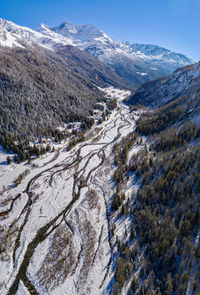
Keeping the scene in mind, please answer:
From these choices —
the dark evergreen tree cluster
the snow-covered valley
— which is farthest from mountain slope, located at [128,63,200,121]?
the snow-covered valley

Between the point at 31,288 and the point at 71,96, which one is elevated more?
the point at 71,96

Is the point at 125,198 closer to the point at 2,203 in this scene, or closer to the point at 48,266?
the point at 48,266

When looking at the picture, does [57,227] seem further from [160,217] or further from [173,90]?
[173,90]

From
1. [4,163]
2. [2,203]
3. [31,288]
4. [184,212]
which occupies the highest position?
[4,163]

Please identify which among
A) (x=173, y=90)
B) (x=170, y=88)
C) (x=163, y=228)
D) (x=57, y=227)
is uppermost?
(x=170, y=88)

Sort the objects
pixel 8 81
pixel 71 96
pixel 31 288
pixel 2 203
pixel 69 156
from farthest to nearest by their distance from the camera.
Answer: pixel 71 96, pixel 8 81, pixel 69 156, pixel 2 203, pixel 31 288

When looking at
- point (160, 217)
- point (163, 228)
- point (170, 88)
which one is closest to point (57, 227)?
point (163, 228)

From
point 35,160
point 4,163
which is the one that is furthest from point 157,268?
point 4,163

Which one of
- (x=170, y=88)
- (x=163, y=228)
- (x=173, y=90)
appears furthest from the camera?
(x=170, y=88)

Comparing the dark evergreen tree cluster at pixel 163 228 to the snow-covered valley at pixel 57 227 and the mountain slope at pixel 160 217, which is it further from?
the snow-covered valley at pixel 57 227
